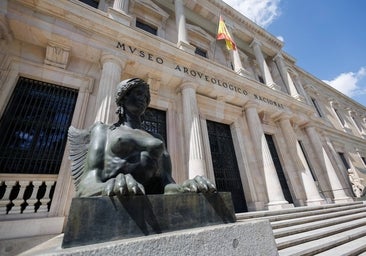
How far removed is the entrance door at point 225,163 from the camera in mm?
8086

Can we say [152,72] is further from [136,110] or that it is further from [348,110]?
[348,110]

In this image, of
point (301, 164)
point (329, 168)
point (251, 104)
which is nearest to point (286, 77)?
point (251, 104)

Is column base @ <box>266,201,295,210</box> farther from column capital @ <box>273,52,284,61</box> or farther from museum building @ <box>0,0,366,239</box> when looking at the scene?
column capital @ <box>273,52,284,61</box>

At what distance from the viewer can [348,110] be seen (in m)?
23.4

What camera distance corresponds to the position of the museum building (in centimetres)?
452

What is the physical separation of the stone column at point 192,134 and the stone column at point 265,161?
143 inches

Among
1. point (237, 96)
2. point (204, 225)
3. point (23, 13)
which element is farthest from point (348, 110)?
point (23, 13)

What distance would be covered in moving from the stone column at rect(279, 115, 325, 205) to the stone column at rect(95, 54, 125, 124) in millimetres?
10172

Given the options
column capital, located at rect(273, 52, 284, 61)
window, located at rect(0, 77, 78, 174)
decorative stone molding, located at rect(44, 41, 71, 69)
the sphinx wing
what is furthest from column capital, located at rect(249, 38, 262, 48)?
the sphinx wing

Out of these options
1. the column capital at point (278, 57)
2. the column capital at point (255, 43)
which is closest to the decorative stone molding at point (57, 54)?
the column capital at point (255, 43)

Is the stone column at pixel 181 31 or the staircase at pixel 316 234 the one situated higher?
the stone column at pixel 181 31

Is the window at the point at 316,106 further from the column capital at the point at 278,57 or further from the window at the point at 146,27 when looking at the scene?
the window at the point at 146,27

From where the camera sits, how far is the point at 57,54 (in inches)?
222

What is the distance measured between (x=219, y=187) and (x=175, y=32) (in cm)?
982
